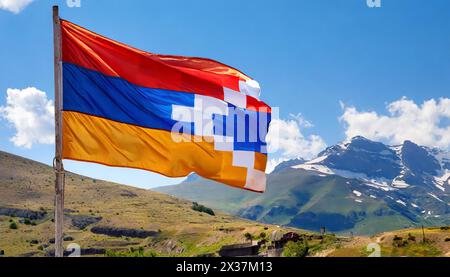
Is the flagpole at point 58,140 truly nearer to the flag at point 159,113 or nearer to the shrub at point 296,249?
the flag at point 159,113

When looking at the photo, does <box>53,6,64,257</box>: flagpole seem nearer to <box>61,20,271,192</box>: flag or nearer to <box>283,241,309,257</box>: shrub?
<box>61,20,271,192</box>: flag

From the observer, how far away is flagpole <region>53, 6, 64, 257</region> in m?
14.1

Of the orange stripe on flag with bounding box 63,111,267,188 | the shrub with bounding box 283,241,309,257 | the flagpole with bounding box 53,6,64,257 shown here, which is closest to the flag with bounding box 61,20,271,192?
the orange stripe on flag with bounding box 63,111,267,188

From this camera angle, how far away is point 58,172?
48.8ft

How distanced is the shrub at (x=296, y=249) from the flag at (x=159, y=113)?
436 ft

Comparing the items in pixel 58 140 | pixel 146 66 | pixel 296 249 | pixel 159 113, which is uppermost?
pixel 296 249

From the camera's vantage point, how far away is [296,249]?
151 metres

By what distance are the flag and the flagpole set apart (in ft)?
2.48

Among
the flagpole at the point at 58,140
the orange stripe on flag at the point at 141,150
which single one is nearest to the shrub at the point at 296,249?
the orange stripe on flag at the point at 141,150

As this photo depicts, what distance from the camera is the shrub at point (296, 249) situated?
150 meters

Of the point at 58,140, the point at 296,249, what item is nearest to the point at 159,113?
the point at 58,140

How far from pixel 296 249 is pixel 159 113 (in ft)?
450

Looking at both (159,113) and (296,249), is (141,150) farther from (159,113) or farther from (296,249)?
(296,249)
